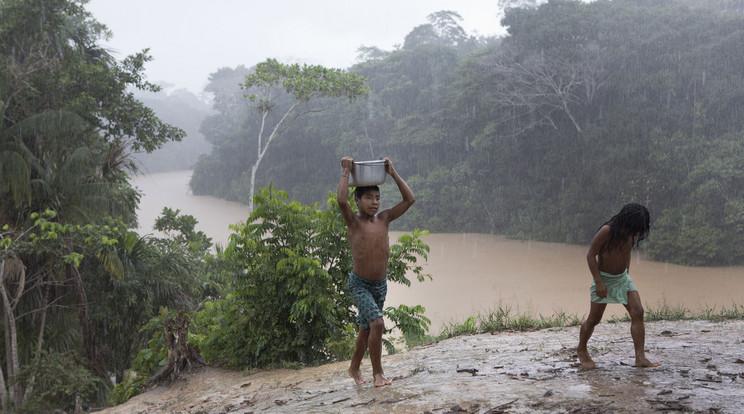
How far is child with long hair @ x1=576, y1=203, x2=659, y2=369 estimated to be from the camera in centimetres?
377

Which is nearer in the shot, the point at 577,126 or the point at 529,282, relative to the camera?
the point at 529,282

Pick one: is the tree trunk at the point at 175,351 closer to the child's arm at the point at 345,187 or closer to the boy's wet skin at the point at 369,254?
the boy's wet skin at the point at 369,254

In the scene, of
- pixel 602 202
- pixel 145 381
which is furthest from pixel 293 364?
pixel 602 202

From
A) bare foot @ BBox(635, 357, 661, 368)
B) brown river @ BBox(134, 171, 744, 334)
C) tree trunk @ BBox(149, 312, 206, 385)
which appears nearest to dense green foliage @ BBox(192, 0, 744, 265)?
brown river @ BBox(134, 171, 744, 334)

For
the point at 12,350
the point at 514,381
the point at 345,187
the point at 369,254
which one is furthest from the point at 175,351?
the point at 12,350

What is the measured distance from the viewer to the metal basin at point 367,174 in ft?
12.2

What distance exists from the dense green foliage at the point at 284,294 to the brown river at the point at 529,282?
6.79 metres

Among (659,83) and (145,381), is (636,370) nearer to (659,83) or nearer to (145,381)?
(145,381)

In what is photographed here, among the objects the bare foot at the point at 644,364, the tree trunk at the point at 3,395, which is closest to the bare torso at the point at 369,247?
the bare foot at the point at 644,364

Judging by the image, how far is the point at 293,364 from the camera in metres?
5.39

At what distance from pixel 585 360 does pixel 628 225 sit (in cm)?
92

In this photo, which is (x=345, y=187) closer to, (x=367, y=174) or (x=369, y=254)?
(x=367, y=174)

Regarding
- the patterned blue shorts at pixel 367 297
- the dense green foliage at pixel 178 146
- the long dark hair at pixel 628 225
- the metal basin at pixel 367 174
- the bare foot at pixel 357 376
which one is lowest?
the bare foot at pixel 357 376

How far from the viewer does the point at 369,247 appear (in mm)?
3867
